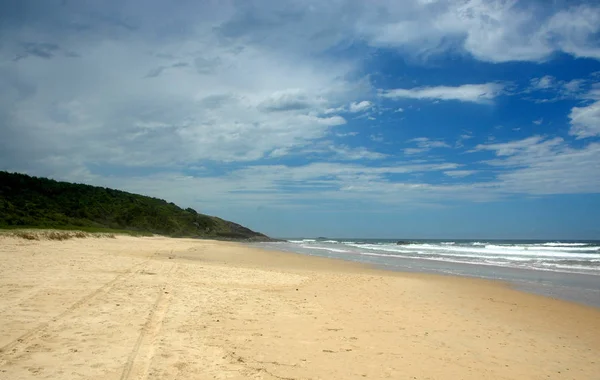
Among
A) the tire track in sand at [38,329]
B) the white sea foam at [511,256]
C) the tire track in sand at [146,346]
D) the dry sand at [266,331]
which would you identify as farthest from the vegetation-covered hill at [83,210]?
the tire track in sand at [146,346]

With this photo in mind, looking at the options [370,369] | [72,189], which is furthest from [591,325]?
[72,189]

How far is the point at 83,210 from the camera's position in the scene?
54094 millimetres

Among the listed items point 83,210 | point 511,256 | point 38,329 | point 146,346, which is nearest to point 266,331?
point 146,346

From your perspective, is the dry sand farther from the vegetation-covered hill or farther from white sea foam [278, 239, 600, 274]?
the vegetation-covered hill

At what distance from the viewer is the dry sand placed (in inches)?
230

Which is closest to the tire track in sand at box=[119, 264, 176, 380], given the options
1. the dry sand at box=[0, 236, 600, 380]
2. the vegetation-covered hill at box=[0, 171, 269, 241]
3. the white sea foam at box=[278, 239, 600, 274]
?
the dry sand at box=[0, 236, 600, 380]

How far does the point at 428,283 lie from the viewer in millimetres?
17359

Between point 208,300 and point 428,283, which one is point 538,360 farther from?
point 428,283

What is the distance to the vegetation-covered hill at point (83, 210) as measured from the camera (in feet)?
139

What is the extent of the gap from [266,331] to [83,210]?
5304 cm

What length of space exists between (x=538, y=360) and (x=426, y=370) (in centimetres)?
227

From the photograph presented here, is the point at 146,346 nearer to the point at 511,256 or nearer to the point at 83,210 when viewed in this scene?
the point at 511,256

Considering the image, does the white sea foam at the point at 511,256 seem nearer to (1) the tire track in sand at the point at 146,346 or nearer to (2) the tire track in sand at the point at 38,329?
(1) the tire track in sand at the point at 146,346

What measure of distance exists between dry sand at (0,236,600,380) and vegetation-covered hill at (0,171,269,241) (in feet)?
96.7
